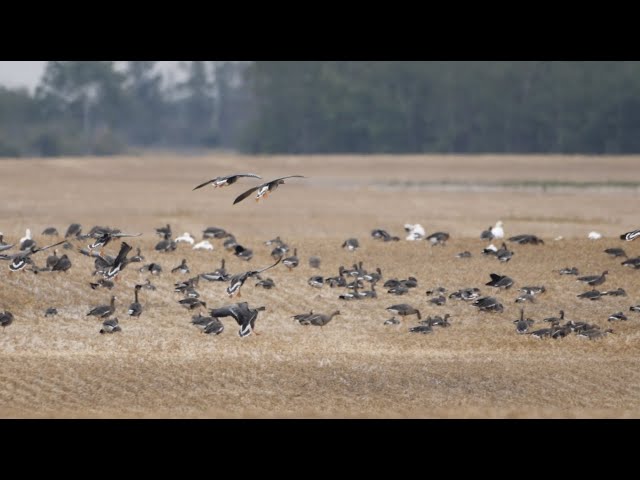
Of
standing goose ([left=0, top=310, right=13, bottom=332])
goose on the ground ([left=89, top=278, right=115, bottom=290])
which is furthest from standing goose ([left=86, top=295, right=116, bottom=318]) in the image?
goose on the ground ([left=89, top=278, right=115, bottom=290])

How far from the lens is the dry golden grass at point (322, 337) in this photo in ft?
48.8

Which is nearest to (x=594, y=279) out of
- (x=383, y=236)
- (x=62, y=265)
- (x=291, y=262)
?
(x=291, y=262)

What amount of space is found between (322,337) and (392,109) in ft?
243

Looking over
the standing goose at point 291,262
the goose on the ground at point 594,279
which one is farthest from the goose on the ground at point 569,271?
the standing goose at point 291,262

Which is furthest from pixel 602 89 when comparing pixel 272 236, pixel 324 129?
pixel 272 236

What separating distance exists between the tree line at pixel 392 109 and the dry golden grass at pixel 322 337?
4641 cm

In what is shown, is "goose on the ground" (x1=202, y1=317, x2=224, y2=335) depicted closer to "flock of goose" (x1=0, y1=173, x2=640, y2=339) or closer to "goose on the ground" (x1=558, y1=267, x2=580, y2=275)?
"flock of goose" (x1=0, y1=173, x2=640, y2=339)

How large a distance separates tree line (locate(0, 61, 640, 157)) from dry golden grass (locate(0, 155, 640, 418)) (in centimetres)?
4641

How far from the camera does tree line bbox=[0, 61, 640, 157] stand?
279 feet

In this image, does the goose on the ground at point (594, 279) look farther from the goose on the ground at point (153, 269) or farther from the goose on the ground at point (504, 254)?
the goose on the ground at point (153, 269)

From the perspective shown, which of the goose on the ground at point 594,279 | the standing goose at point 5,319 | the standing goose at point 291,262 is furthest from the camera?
the standing goose at point 291,262

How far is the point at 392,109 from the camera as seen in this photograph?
303ft

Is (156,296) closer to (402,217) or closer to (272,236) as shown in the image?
(272,236)

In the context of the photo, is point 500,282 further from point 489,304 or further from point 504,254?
point 504,254
